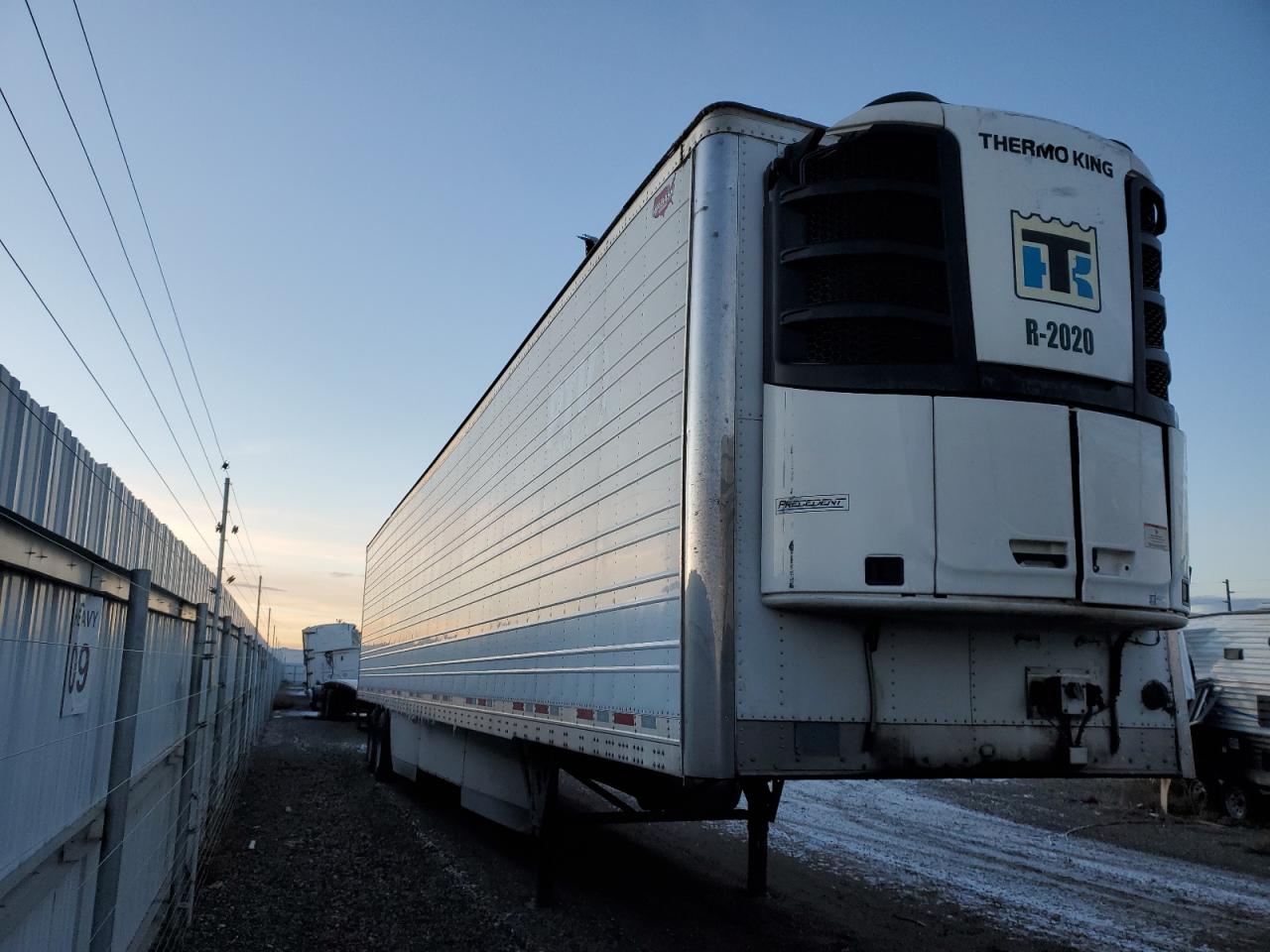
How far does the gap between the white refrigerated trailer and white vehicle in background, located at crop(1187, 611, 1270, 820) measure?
10007 mm

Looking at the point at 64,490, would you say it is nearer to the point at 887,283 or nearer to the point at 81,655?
the point at 81,655

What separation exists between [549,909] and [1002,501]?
15.5 ft

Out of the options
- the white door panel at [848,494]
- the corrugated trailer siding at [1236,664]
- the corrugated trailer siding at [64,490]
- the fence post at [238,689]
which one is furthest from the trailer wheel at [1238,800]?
the corrugated trailer siding at [64,490]

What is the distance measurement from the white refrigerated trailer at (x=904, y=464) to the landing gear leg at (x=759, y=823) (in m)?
2.08

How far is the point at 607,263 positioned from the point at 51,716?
4.22m

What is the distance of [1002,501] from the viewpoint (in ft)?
14.0

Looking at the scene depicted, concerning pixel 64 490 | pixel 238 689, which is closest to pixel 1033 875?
pixel 64 490

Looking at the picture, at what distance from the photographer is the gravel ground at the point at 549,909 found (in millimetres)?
6523

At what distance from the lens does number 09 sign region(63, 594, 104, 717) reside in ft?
12.5

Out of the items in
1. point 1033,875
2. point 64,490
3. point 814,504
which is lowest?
point 1033,875

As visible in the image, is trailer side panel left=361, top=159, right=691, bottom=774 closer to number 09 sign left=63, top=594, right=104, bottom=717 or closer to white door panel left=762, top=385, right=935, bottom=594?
white door panel left=762, top=385, right=935, bottom=594

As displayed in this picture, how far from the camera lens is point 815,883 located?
8180mm

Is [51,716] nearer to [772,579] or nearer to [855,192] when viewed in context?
[772,579]

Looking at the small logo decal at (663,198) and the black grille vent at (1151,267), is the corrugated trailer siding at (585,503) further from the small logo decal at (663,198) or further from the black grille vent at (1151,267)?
the black grille vent at (1151,267)
